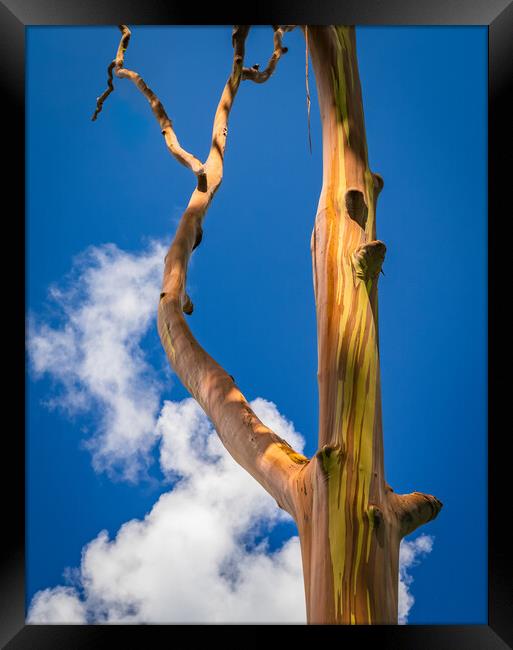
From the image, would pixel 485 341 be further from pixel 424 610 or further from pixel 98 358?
pixel 98 358

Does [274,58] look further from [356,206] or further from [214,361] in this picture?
[214,361]

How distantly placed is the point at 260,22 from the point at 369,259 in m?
0.58

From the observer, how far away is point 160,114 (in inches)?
85.0

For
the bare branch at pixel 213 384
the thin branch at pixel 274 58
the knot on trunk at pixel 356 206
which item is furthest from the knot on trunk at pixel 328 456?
the thin branch at pixel 274 58

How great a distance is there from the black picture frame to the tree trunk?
0.73 ft

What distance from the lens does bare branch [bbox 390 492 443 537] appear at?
121 cm

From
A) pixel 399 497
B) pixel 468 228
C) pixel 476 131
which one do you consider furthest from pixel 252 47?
pixel 399 497

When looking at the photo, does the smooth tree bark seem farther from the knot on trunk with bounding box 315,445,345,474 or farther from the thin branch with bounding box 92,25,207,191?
the thin branch with bounding box 92,25,207,191

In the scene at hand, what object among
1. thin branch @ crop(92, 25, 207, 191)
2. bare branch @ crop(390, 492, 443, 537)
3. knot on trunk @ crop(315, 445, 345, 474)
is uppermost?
thin branch @ crop(92, 25, 207, 191)

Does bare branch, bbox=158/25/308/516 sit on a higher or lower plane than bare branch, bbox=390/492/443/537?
higher

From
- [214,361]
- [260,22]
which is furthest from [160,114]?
[214,361]

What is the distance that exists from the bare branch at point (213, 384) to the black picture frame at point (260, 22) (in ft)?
1.08

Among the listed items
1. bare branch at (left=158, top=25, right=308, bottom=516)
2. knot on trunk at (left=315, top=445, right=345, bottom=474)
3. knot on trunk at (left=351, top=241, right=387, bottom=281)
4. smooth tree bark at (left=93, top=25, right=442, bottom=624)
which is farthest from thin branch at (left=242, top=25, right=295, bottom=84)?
knot on trunk at (left=315, top=445, right=345, bottom=474)

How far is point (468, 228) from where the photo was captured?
2.69 metres
